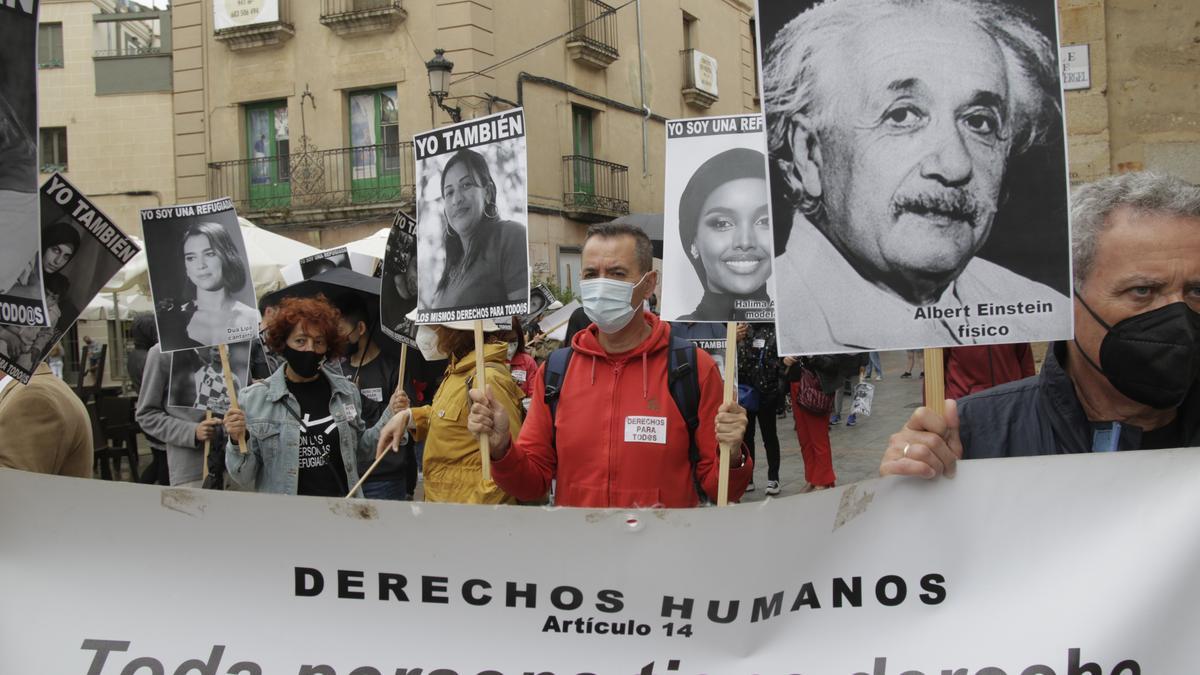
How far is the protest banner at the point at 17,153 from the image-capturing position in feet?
7.61

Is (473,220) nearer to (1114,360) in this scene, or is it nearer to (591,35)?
(1114,360)

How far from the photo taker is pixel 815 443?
24.8 feet

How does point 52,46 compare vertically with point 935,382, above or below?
above

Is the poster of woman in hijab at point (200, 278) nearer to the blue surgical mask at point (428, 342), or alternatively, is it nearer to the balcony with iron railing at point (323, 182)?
the blue surgical mask at point (428, 342)

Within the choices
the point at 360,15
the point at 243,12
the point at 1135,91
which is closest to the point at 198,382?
the point at 1135,91

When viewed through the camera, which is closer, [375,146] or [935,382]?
[935,382]

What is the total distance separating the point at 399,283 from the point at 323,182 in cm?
1676

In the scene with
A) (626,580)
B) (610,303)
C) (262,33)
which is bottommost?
(626,580)

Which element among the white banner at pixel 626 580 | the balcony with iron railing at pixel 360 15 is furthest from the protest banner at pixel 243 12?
the white banner at pixel 626 580

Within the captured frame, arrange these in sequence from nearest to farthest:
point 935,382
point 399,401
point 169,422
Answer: point 935,382
point 399,401
point 169,422

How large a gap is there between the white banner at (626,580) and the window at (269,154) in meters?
20.0

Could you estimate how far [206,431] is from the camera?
16.3 ft

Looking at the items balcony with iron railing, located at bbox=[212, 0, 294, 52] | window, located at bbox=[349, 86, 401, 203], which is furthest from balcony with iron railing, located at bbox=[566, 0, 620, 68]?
balcony with iron railing, located at bbox=[212, 0, 294, 52]

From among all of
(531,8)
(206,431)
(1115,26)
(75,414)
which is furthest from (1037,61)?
(531,8)
